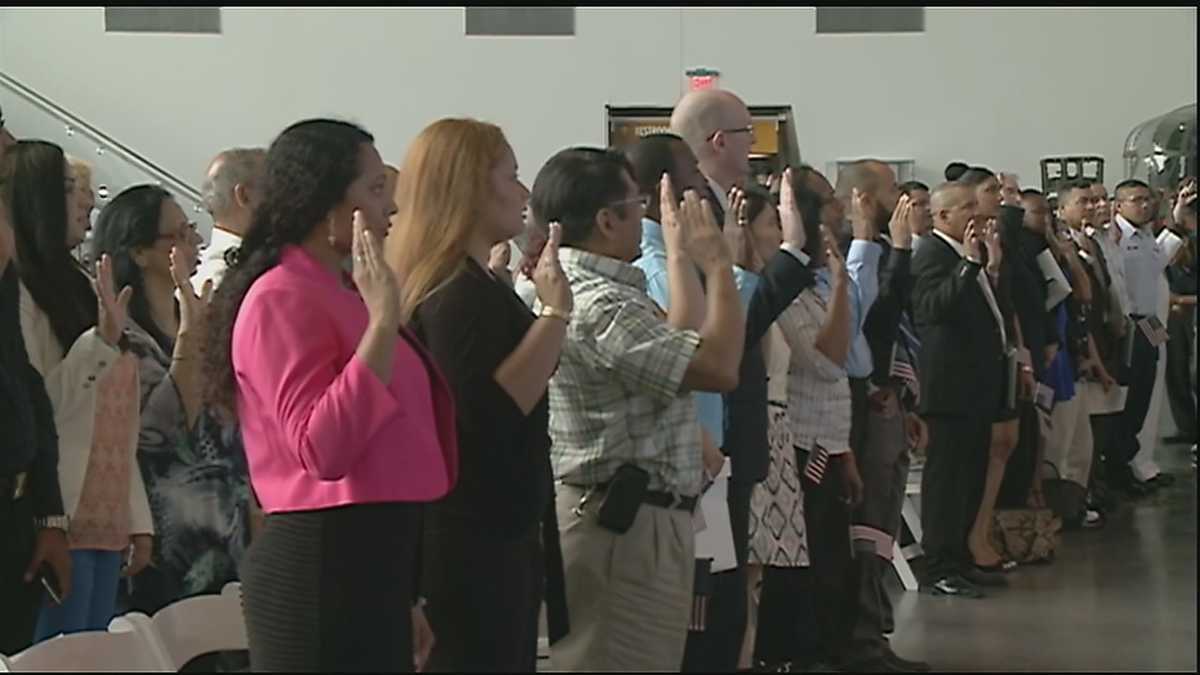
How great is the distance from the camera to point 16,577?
2473 millimetres

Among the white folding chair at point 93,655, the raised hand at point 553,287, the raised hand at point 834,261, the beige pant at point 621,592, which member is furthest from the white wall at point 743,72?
the white folding chair at point 93,655

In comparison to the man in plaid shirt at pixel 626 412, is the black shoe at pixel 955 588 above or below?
below

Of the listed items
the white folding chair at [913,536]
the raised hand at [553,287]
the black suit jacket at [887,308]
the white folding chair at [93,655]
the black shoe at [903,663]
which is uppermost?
the raised hand at [553,287]

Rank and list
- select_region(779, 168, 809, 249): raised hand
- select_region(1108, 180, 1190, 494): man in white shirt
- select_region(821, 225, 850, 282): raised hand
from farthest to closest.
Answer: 1. select_region(821, 225, 850, 282): raised hand
2. select_region(779, 168, 809, 249): raised hand
3. select_region(1108, 180, 1190, 494): man in white shirt

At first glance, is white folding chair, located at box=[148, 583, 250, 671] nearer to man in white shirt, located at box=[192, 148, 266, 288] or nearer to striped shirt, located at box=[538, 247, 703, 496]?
striped shirt, located at box=[538, 247, 703, 496]

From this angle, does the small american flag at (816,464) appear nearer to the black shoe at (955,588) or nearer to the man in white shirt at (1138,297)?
the black shoe at (955,588)

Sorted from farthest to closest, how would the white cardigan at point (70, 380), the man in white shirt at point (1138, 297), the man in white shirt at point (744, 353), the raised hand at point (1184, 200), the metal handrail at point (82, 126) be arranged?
the metal handrail at point (82, 126) → the man in white shirt at point (744, 353) → the white cardigan at point (70, 380) → the man in white shirt at point (1138, 297) → the raised hand at point (1184, 200)

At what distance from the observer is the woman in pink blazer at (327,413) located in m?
1.75

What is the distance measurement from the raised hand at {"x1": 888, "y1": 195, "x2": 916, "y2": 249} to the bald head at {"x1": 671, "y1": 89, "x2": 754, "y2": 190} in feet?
2.50

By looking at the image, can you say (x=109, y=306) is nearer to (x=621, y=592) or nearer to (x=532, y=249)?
(x=532, y=249)

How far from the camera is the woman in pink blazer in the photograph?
5.73ft

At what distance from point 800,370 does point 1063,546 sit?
35.0 inches

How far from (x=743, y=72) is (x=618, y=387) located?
194 cm

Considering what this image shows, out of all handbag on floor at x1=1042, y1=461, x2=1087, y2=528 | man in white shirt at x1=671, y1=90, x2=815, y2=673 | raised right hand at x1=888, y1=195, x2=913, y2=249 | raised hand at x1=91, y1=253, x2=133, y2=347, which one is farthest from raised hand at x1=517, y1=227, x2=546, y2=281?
raised right hand at x1=888, y1=195, x2=913, y2=249
